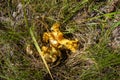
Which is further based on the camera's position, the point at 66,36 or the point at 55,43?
the point at 66,36

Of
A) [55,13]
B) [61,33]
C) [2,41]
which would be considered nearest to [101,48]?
[61,33]

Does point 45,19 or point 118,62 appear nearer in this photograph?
point 118,62

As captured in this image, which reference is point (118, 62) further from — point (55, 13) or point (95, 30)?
point (55, 13)

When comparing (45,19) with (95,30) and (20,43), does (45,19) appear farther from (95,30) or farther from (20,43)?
(95,30)

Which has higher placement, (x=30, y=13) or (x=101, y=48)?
(x=30, y=13)

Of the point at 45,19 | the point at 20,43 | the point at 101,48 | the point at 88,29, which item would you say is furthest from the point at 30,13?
the point at 101,48

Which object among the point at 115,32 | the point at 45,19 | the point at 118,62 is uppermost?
the point at 45,19
